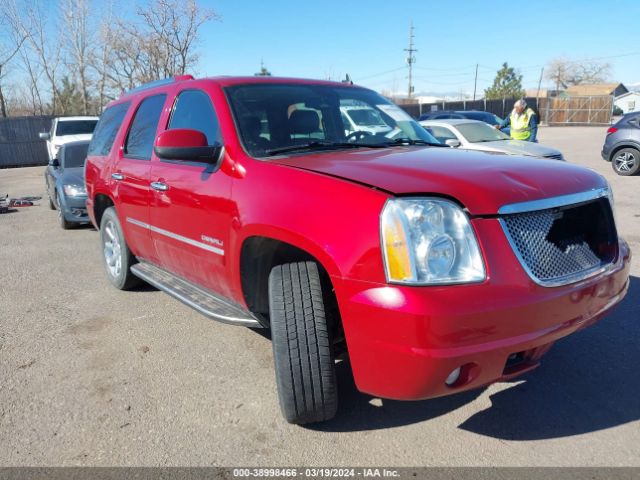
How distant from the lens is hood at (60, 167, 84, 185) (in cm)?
830

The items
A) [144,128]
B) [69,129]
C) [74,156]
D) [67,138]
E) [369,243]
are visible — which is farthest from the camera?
[69,129]

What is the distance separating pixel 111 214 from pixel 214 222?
231 cm

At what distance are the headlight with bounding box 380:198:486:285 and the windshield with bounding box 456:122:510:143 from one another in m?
9.10

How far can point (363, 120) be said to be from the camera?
155 inches

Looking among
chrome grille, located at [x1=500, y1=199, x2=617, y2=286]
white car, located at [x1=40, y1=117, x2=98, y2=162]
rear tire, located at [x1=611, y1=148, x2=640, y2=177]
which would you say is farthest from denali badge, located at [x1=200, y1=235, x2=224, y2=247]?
white car, located at [x1=40, y1=117, x2=98, y2=162]

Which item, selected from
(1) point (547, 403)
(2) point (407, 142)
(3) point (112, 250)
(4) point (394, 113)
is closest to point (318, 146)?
(2) point (407, 142)

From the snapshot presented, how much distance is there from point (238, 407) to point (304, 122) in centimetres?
188

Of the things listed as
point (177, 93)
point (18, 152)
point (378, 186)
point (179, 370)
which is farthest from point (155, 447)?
point (18, 152)

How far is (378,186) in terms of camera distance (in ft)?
7.61

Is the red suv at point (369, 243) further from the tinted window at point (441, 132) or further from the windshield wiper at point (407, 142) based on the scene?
the tinted window at point (441, 132)

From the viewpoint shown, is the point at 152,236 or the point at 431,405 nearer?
the point at 431,405

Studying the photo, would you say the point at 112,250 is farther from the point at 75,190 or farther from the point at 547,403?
the point at 547,403

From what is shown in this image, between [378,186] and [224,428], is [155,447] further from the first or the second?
[378,186]

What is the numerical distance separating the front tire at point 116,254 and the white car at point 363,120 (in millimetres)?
2376
